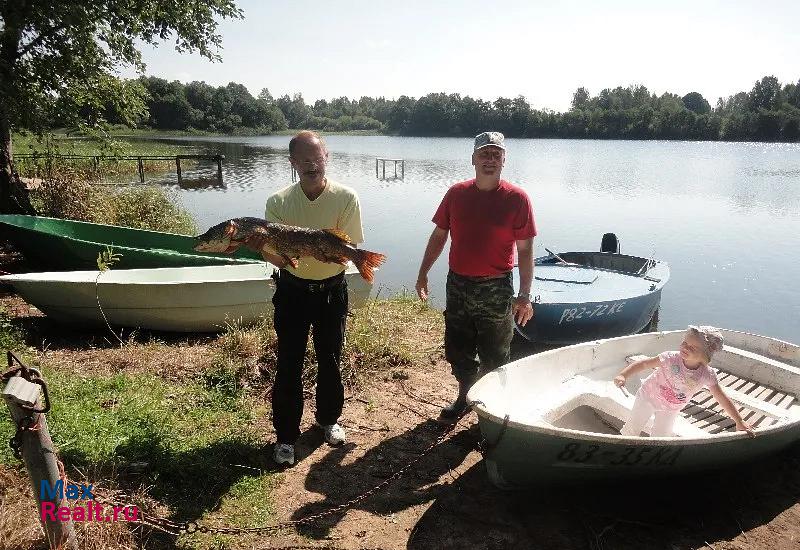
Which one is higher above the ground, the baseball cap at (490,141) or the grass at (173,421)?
the baseball cap at (490,141)

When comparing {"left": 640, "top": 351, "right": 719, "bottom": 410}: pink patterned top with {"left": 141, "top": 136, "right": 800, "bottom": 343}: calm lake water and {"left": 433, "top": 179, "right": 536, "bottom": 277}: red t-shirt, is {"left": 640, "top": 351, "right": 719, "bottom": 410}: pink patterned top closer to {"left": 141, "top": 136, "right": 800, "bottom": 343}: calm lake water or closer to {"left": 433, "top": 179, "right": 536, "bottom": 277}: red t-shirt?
{"left": 433, "top": 179, "right": 536, "bottom": 277}: red t-shirt

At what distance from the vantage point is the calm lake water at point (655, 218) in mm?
12461

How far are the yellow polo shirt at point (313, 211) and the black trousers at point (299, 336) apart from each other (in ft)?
0.43

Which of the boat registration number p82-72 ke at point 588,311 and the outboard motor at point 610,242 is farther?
the outboard motor at point 610,242

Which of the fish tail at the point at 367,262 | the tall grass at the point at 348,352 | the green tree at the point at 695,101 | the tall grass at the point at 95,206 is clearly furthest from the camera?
the green tree at the point at 695,101

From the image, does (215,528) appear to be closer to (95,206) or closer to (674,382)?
(674,382)

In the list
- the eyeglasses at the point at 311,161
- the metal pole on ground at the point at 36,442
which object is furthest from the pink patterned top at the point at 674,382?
the metal pole on ground at the point at 36,442

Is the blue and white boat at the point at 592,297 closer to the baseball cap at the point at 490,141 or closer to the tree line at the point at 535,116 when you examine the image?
the baseball cap at the point at 490,141

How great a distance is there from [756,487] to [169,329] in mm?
6612

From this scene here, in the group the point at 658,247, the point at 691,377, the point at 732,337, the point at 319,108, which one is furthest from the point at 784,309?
the point at 319,108

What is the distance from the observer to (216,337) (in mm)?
6707

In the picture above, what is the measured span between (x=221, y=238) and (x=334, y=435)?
1944mm

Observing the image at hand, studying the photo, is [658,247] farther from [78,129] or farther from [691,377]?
[78,129]

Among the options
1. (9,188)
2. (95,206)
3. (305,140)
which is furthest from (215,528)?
(9,188)
